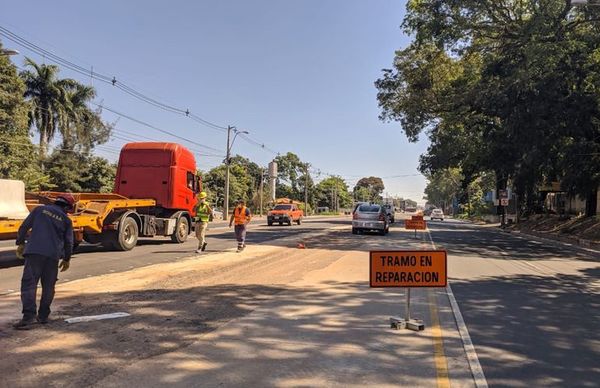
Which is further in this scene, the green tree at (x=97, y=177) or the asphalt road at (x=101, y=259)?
the green tree at (x=97, y=177)

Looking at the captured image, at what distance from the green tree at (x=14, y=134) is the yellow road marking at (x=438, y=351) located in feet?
110

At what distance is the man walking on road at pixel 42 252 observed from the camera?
7320 millimetres

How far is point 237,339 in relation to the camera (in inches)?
276

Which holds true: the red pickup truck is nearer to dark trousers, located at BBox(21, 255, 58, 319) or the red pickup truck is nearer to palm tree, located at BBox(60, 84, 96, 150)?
palm tree, located at BBox(60, 84, 96, 150)

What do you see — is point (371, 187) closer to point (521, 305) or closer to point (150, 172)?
point (150, 172)

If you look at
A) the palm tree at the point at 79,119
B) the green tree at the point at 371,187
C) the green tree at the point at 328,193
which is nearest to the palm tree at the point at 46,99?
the palm tree at the point at 79,119

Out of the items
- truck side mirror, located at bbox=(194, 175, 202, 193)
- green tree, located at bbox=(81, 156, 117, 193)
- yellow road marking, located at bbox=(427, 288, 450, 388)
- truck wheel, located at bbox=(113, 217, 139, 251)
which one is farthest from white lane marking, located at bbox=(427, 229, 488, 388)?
green tree, located at bbox=(81, 156, 117, 193)

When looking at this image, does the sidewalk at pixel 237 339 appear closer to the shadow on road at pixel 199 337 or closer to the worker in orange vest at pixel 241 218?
the shadow on road at pixel 199 337

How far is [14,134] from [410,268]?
123ft

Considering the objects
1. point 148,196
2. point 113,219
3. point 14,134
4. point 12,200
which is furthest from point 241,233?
point 14,134

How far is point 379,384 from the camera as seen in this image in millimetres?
5359

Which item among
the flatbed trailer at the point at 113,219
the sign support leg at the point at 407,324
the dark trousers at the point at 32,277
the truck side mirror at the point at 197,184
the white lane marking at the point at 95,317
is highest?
the truck side mirror at the point at 197,184

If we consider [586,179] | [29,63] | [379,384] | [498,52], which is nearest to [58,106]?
[29,63]

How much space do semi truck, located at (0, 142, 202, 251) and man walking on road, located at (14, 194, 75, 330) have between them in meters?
9.92
